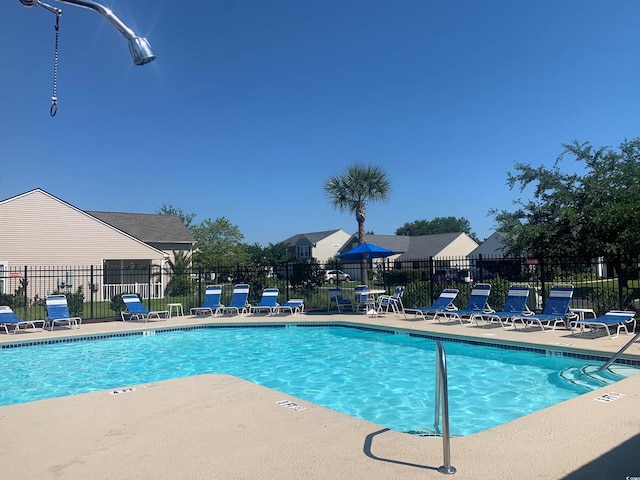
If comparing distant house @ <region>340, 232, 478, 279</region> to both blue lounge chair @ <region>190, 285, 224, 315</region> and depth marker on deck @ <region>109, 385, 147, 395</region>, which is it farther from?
depth marker on deck @ <region>109, 385, 147, 395</region>

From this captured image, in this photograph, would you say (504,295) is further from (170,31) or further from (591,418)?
(170,31)

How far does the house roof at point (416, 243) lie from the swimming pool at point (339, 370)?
37406mm

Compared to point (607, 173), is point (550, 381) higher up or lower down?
lower down

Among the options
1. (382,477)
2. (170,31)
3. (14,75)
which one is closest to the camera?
(382,477)

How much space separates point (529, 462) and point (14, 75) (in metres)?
7.74

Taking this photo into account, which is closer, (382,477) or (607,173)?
(382,477)

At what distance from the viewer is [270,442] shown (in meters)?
3.90

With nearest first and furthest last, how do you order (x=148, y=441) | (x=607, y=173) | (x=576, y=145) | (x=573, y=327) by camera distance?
(x=148, y=441), (x=573, y=327), (x=607, y=173), (x=576, y=145)

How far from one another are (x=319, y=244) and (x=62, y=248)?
105ft

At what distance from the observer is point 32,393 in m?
7.50

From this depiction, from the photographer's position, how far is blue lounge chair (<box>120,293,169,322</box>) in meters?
14.6

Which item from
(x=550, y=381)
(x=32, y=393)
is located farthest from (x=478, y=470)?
(x=32, y=393)

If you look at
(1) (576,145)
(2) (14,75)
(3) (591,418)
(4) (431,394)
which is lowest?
(4) (431,394)

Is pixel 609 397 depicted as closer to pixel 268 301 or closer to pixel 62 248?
pixel 268 301
